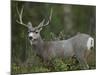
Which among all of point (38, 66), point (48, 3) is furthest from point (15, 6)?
point (38, 66)

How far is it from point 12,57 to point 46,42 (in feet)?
1.41

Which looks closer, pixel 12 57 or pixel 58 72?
pixel 12 57

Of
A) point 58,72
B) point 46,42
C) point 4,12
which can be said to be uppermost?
point 4,12

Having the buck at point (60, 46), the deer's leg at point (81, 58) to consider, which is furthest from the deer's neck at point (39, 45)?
the deer's leg at point (81, 58)

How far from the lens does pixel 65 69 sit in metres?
2.55

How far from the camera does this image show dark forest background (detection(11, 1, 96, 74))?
237 centimetres

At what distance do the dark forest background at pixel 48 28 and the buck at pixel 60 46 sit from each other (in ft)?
0.15

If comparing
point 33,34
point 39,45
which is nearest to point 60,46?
point 39,45

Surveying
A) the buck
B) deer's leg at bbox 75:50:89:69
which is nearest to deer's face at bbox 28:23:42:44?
the buck

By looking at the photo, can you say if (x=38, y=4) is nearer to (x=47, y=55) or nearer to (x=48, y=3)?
(x=48, y=3)

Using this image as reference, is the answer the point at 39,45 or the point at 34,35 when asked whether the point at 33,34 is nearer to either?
the point at 34,35

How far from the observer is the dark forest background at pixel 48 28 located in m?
2.37

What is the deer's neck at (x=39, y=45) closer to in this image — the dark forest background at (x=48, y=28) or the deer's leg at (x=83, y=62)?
the dark forest background at (x=48, y=28)

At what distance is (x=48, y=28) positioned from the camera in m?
2.49
